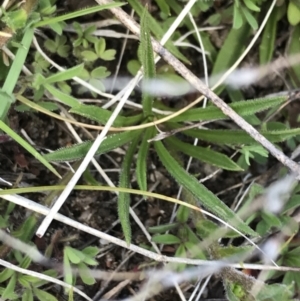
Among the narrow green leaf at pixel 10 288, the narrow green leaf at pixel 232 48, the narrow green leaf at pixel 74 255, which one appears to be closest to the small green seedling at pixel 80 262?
the narrow green leaf at pixel 74 255

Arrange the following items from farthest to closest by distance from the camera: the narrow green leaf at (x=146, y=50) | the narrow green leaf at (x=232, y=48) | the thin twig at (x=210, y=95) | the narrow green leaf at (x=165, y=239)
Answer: the narrow green leaf at (x=232, y=48) → the narrow green leaf at (x=165, y=239) → the thin twig at (x=210, y=95) → the narrow green leaf at (x=146, y=50)

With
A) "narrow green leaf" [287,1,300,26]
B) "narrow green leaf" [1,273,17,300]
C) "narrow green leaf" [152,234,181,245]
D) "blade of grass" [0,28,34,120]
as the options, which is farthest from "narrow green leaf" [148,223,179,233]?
"narrow green leaf" [287,1,300,26]

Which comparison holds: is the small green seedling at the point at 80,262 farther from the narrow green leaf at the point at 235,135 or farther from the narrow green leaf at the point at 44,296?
the narrow green leaf at the point at 235,135

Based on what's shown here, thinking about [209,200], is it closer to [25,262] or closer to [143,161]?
[143,161]

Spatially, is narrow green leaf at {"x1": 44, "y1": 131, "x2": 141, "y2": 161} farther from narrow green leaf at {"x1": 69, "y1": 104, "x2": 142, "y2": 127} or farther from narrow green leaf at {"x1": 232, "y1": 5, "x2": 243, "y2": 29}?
narrow green leaf at {"x1": 232, "y1": 5, "x2": 243, "y2": 29}

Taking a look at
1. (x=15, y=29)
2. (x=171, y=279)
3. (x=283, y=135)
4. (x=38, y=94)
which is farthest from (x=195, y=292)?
(x=15, y=29)
